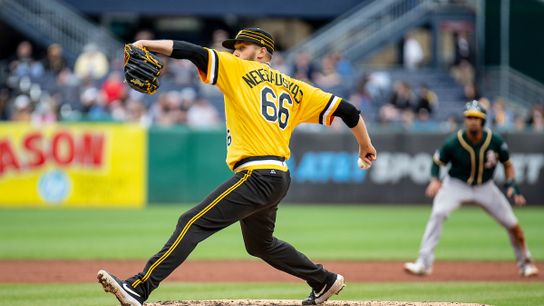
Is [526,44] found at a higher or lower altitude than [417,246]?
higher

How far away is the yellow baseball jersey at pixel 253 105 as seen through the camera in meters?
7.61

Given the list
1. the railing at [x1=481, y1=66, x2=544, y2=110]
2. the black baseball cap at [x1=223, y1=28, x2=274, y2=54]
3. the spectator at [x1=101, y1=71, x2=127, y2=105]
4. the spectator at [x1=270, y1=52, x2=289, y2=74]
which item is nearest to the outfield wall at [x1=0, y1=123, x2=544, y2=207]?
the spectator at [x1=101, y1=71, x2=127, y2=105]

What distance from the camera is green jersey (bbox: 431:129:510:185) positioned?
11648 mm

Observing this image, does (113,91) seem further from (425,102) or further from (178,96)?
(425,102)

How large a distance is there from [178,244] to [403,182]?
14595mm

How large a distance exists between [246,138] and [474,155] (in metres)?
4.68

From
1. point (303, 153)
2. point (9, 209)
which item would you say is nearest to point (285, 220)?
point (303, 153)

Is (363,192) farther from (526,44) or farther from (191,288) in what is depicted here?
(191,288)

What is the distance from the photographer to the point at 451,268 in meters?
12.6

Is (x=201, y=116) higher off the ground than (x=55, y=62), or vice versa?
(x=55, y=62)

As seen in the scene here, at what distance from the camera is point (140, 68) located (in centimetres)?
736

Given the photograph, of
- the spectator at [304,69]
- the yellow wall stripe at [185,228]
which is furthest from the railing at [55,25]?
the yellow wall stripe at [185,228]

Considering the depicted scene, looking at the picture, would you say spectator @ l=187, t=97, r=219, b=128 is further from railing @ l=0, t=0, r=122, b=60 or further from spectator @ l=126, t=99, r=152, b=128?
railing @ l=0, t=0, r=122, b=60

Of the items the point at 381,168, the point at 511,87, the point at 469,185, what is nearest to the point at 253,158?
the point at 469,185
